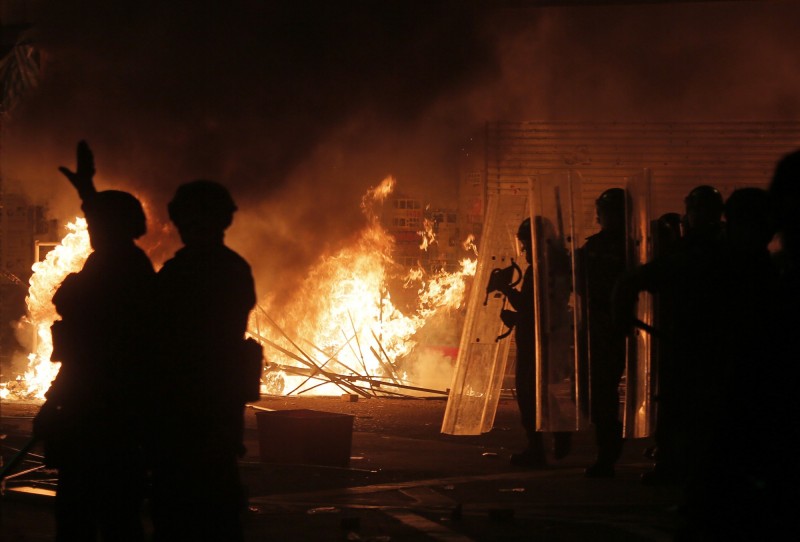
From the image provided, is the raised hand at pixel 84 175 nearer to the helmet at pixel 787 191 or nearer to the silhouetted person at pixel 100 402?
the silhouetted person at pixel 100 402

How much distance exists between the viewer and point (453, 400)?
28.5 ft

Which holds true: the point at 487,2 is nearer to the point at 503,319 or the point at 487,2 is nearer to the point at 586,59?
the point at 586,59

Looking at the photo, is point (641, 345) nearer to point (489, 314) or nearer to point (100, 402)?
point (489, 314)

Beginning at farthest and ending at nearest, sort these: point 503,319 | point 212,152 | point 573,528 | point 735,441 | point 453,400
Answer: point 212,152
point 453,400
point 503,319
point 573,528
point 735,441

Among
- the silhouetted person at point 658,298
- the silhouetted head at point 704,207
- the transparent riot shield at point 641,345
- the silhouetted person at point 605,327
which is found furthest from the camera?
the transparent riot shield at point 641,345

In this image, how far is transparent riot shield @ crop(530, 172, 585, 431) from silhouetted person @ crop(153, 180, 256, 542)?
4.06 m

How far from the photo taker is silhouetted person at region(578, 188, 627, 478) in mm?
6809

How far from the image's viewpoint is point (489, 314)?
8.41 m

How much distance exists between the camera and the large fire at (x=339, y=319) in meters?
13.3

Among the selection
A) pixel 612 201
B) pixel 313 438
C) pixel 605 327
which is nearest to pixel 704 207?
pixel 612 201

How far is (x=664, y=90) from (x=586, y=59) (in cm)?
111

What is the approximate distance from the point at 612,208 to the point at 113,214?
156 inches

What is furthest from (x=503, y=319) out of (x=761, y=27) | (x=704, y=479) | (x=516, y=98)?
(x=761, y=27)

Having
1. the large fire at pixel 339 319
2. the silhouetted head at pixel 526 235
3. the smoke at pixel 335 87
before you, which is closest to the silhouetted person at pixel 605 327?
the silhouetted head at pixel 526 235
